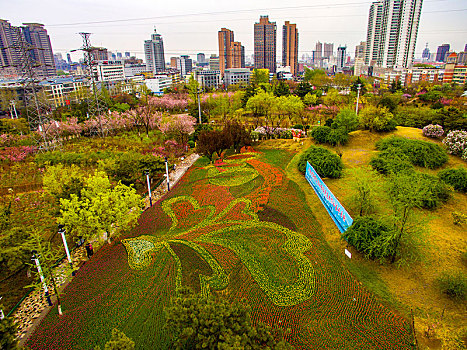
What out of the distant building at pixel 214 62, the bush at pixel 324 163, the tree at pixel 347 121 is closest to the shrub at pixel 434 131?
the tree at pixel 347 121

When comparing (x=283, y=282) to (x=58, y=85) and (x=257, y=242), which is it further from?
(x=58, y=85)

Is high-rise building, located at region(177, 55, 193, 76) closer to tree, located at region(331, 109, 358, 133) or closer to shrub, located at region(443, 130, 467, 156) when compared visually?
tree, located at region(331, 109, 358, 133)

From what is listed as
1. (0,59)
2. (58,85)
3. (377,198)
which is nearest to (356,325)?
(377,198)

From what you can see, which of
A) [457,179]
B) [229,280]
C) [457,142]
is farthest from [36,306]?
[457,142]

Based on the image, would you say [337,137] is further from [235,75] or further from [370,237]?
[235,75]

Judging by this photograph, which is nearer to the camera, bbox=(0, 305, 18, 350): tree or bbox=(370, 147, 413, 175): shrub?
bbox=(0, 305, 18, 350): tree

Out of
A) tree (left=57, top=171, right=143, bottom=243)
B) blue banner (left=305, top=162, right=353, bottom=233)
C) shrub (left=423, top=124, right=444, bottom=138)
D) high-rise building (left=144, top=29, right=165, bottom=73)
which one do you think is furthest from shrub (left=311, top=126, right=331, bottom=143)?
high-rise building (left=144, top=29, right=165, bottom=73)

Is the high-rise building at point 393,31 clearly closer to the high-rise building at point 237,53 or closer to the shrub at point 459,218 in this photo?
the high-rise building at point 237,53
